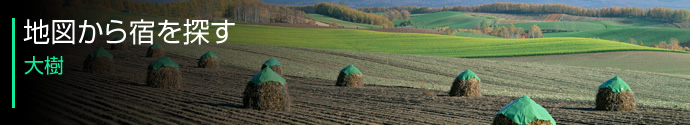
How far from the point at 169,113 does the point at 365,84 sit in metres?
13.4

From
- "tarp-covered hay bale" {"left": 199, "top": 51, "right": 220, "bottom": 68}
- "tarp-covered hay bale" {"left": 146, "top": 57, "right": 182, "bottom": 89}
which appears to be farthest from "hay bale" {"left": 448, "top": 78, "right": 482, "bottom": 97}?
"tarp-covered hay bale" {"left": 199, "top": 51, "right": 220, "bottom": 68}

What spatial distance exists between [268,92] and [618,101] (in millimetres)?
9971

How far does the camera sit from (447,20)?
580ft

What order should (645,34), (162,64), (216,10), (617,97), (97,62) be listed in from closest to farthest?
(617,97) < (162,64) < (97,62) < (216,10) < (645,34)

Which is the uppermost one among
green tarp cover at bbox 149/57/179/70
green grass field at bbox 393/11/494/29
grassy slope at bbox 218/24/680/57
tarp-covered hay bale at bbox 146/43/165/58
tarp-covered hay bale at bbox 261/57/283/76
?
green grass field at bbox 393/11/494/29

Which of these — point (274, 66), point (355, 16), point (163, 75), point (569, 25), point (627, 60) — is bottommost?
point (163, 75)

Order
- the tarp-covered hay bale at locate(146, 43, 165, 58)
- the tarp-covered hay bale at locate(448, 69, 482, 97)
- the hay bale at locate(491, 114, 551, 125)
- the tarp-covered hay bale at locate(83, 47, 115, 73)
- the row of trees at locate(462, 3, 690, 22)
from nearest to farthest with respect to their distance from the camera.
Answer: the hay bale at locate(491, 114, 551, 125), the tarp-covered hay bale at locate(448, 69, 482, 97), the tarp-covered hay bale at locate(83, 47, 115, 73), the tarp-covered hay bale at locate(146, 43, 165, 58), the row of trees at locate(462, 3, 690, 22)

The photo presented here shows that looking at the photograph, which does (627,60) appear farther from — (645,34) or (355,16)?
(355,16)

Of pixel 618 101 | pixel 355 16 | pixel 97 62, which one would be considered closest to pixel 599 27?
pixel 355 16

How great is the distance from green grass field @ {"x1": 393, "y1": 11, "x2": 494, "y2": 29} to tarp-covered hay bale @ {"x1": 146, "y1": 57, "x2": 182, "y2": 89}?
13824 cm

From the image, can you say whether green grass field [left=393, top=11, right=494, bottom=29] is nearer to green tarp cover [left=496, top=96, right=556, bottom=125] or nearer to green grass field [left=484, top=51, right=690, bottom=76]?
green grass field [left=484, top=51, right=690, bottom=76]

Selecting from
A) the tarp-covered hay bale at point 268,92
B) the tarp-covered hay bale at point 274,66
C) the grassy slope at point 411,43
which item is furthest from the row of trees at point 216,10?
the tarp-covered hay bale at point 268,92

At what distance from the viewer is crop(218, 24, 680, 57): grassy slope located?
70.2 metres

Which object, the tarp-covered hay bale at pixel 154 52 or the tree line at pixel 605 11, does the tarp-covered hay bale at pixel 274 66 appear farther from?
the tree line at pixel 605 11
